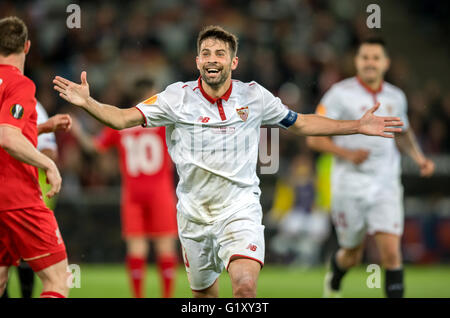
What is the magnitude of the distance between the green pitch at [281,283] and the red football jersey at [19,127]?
13.3 ft

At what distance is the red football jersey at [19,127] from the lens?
5262 mm

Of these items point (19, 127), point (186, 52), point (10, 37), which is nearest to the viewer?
point (19, 127)

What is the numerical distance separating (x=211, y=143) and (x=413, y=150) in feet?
11.5

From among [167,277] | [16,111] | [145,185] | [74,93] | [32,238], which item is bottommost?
[167,277]

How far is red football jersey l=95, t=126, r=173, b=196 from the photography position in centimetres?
973

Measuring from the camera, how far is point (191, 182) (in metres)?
5.77

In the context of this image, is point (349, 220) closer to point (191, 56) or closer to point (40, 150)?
point (40, 150)

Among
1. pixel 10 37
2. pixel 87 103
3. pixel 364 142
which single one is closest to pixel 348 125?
pixel 87 103

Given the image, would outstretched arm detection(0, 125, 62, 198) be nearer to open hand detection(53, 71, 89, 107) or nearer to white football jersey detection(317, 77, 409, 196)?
open hand detection(53, 71, 89, 107)

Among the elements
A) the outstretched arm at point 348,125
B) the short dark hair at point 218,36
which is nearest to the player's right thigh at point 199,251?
the outstretched arm at point 348,125

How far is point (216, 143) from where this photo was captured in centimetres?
567

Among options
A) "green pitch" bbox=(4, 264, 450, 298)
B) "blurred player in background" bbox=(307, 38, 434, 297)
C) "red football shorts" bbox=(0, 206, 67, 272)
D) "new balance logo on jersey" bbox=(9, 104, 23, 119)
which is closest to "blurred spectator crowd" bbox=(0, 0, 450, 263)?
"green pitch" bbox=(4, 264, 450, 298)

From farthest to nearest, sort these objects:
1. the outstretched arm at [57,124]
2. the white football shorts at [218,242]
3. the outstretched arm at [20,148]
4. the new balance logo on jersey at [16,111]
Result: the outstretched arm at [57,124] → the white football shorts at [218,242] → the new balance logo on jersey at [16,111] → the outstretched arm at [20,148]

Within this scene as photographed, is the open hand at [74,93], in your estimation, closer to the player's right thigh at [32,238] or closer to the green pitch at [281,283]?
the player's right thigh at [32,238]
